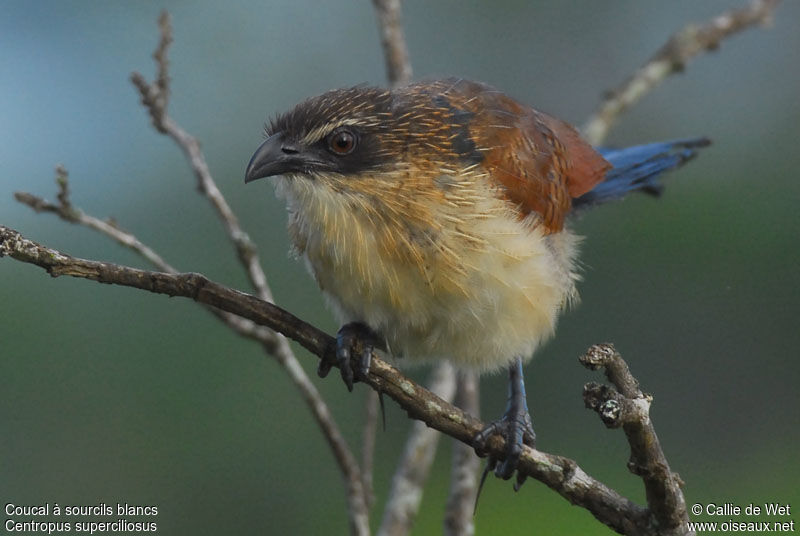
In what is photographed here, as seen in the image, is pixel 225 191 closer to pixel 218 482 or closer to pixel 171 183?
pixel 171 183

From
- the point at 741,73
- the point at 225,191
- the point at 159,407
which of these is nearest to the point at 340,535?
the point at 159,407

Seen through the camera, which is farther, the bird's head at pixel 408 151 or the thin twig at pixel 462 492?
the thin twig at pixel 462 492

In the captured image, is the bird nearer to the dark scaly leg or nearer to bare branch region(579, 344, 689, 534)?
the dark scaly leg

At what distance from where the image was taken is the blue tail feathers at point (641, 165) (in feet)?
12.8

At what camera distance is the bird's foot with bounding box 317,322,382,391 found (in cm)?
271

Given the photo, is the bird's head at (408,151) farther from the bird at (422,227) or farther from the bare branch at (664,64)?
the bare branch at (664,64)

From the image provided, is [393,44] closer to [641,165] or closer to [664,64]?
[641,165]

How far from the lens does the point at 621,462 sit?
197 inches

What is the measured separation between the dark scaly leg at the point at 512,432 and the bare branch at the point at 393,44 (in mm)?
1429

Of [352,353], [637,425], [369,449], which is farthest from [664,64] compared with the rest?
[637,425]

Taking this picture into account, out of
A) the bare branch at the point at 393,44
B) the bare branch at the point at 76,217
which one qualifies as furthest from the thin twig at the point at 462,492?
the bare branch at the point at 393,44

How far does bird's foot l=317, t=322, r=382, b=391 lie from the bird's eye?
54 centimetres

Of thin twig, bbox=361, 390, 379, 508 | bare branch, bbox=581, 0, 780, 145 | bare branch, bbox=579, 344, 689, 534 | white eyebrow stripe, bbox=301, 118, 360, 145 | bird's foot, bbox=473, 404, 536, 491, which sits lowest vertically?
bare branch, bbox=579, 344, 689, 534

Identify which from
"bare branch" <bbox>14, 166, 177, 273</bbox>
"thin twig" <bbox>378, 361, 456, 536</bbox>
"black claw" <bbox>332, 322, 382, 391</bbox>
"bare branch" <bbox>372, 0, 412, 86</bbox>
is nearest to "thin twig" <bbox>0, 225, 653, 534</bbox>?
"black claw" <bbox>332, 322, 382, 391</bbox>
